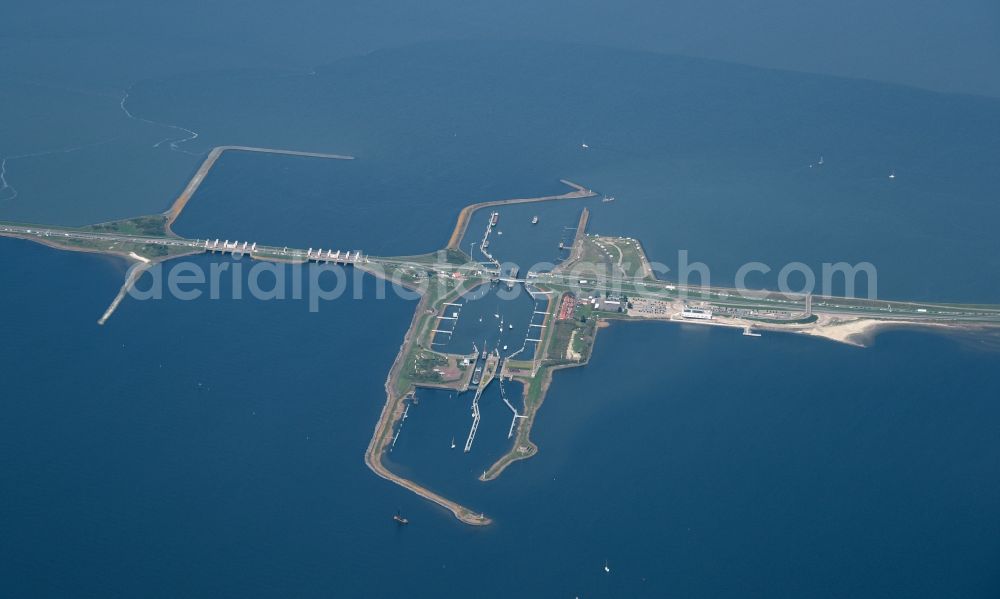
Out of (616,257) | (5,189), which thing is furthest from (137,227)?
(616,257)

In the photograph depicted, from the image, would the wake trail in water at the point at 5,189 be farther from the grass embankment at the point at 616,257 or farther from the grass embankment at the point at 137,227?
the grass embankment at the point at 616,257

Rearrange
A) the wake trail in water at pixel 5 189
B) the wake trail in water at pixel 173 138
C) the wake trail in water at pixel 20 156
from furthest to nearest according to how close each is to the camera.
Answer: the wake trail in water at pixel 173 138 < the wake trail in water at pixel 20 156 < the wake trail in water at pixel 5 189

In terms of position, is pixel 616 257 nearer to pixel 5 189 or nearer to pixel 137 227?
pixel 137 227

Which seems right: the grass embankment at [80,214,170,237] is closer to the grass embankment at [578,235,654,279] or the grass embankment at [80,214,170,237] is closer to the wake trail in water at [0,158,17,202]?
the wake trail in water at [0,158,17,202]

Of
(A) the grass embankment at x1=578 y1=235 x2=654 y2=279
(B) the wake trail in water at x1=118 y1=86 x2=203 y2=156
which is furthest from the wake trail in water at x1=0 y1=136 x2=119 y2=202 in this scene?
(A) the grass embankment at x1=578 y1=235 x2=654 y2=279

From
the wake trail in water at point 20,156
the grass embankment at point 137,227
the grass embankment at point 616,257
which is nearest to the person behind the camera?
the grass embankment at point 616,257

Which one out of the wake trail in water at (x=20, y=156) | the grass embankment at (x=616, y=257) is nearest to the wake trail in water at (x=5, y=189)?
the wake trail in water at (x=20, y=156)

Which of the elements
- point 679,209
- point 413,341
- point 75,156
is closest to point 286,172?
point 75,156

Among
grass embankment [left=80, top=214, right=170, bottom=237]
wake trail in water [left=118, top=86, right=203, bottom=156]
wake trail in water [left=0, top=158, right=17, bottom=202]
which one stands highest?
wake trail in water [left=118, top=86, right=203, bottom=156]

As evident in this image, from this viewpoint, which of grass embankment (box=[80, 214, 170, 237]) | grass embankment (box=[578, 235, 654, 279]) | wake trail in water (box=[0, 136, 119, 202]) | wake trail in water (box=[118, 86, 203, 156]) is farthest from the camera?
wake trail in water (box=[118, 86, 203, 156])

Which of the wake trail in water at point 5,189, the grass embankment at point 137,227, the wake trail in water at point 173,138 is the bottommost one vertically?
the grass embankment at point 137,227

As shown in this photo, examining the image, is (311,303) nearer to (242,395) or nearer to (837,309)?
(242,395)
